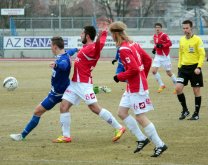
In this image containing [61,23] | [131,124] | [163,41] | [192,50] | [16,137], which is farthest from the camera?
[61,23]

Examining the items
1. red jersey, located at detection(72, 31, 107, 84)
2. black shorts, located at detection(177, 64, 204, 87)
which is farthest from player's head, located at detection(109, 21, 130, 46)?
black shorts, located at detection(177, 64, 204, 87)

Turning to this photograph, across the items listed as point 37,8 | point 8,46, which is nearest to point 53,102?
point 8,46

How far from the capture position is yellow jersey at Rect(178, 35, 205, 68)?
1268 centimetres

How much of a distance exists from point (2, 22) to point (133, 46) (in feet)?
167

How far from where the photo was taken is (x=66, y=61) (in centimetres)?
991

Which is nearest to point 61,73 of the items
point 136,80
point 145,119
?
point 136,80

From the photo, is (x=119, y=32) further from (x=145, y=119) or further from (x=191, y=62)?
(x=191, y=62)

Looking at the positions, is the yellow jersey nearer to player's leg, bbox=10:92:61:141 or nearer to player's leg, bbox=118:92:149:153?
player's leg, bbox=10:92:61:141

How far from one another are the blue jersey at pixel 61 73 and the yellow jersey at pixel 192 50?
3.43 metres

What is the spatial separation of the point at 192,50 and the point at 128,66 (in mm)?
4365

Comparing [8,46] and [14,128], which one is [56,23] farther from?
[14,128]

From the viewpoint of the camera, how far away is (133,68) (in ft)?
28.3

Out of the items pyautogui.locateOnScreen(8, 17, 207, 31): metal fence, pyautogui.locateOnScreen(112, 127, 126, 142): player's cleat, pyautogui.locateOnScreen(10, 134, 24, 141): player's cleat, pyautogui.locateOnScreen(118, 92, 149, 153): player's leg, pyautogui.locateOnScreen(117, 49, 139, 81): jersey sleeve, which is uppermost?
pyautogui.locateOnScreen(117, 49, 139, 81): jersey sleeve

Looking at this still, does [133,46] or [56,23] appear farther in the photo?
[56,23]
